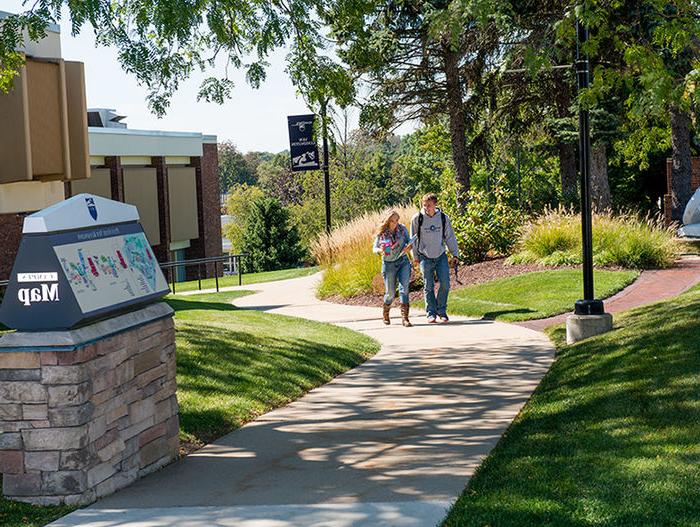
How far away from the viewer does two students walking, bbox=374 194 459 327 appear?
15.1 metres

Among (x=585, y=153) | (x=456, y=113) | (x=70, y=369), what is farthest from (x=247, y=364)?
(x=456, y=113)

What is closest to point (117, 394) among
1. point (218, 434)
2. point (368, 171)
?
point (218, 434)

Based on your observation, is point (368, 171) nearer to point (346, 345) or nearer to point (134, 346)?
point (346, 345)

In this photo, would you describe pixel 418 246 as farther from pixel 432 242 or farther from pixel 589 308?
pixel 589 308

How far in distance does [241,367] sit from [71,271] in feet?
14.6

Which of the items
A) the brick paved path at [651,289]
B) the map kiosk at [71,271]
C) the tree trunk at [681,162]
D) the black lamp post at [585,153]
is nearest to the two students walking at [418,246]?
the brick paved path at [651,289]

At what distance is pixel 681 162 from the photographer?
94.2 feet

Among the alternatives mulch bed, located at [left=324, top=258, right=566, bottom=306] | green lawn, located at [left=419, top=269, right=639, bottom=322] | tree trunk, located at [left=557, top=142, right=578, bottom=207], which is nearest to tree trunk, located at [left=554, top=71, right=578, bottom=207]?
tree trunk, located at [left=557, top=142, right=578, bottom=207]

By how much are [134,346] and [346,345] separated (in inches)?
252

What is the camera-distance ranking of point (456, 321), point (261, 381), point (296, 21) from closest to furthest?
point (261, 381)
point (296, 21)
point (456, 321)

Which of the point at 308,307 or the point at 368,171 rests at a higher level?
the point at 368,171

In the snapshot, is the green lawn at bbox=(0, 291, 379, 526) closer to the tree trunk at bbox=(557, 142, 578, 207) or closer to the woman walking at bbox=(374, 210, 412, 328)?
the woman walking at bbox=(374, 210, 412, 328)

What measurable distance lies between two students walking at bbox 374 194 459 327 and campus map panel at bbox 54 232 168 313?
7.30 meters

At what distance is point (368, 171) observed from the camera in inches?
2734
